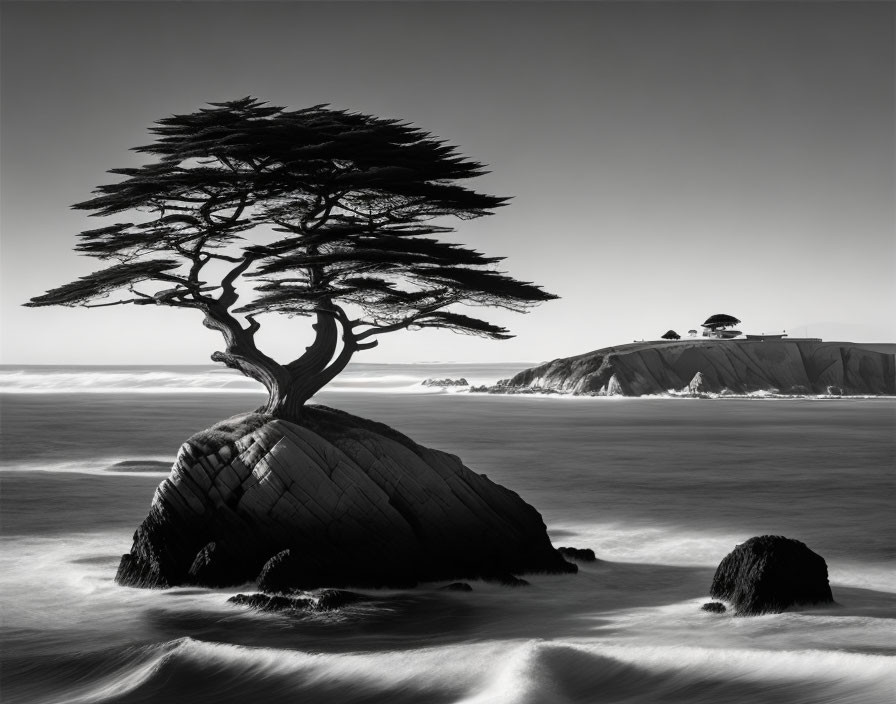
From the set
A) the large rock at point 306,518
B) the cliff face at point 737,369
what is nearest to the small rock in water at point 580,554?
the large rock at point 306,518

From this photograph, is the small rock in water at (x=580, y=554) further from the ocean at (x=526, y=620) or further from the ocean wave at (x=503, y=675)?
the ocean wave at (x=503, y=675)

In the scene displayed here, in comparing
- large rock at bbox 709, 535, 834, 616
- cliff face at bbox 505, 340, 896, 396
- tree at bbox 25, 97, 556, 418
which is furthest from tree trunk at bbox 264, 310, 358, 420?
cliff face at bbox 505, 340, 896, 396

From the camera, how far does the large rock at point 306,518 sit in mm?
14680

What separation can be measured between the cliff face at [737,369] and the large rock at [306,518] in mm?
76894

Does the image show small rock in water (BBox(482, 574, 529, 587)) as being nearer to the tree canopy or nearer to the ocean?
the ocean

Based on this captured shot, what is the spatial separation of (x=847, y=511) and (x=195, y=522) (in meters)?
19.3

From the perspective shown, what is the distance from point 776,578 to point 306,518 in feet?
23.1

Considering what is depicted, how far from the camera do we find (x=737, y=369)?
92125 millimetres

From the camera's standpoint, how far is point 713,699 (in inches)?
397

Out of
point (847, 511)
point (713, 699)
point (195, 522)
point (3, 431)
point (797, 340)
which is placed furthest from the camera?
point (797, 340)

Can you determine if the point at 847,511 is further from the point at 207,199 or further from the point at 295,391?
the point at 207,199

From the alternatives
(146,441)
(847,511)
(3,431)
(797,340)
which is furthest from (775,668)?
(797,340)

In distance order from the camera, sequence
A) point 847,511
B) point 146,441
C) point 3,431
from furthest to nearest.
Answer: point 3,431
point 146,441
point 847,511

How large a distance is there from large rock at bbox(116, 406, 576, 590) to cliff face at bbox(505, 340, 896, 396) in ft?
252
